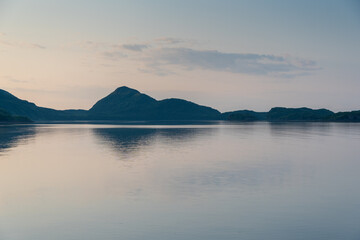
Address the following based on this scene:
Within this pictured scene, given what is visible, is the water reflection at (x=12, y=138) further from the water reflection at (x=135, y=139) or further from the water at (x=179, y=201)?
the water at (x=179, y=201)

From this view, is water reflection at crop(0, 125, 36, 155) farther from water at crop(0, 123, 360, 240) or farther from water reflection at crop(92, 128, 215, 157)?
water at crop(0, 123, 360, 240)

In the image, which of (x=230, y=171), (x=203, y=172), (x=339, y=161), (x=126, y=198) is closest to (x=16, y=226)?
(x=126, y=198)

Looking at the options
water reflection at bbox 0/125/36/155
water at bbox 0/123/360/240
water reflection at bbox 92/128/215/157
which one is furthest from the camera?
water reflection at bbox 0/125/36/155

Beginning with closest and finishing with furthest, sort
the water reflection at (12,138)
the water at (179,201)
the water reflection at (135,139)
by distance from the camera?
the water at (179,201) → the water reflection at (135,139) → the water reflection at (12,138)

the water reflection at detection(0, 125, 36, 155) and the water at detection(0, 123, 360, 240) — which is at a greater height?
the water reflection at detection(0, 125, 36, 155)

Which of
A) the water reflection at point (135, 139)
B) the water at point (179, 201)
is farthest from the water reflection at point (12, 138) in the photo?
the water at point (179, 201)

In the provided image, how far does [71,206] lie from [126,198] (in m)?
3.26

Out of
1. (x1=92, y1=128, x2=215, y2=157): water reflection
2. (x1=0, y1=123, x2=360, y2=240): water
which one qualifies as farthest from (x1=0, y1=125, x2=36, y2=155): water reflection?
(x1=0, y1=123, x2=360, y2=240): water

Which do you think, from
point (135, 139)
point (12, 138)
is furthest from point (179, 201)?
point (12, 138)

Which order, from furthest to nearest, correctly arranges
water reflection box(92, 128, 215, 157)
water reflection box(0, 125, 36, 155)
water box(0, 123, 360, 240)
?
water reflection box(0, 125, 36, 155) → water reflection box(92, 128, 215, 157) → water box(0, 123, 360, 240)

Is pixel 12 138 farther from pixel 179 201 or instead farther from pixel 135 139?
pixel 179 201

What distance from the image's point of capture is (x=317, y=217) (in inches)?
678

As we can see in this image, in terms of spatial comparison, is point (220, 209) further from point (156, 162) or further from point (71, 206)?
point (156, 162)

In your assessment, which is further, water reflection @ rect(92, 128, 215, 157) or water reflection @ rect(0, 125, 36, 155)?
water reflection @ rect(0, 125, 36, 155)
